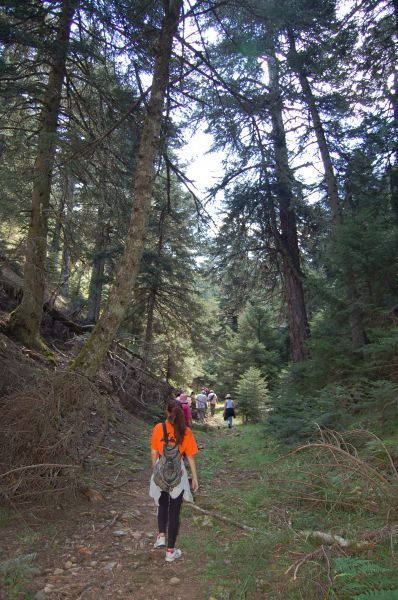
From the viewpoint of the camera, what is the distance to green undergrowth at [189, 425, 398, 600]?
3.00 meters

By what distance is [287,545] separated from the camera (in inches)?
162

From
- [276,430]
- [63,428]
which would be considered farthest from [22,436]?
[276,430]

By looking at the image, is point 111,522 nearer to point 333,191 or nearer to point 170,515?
point 170,515

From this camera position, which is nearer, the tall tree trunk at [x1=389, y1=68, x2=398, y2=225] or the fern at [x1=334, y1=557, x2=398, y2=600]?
the fern at [x1=334, y1=557, x2=398, y2=600]

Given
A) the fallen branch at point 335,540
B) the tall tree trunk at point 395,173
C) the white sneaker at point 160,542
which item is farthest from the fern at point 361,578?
the tall tree trunk at point 395,173

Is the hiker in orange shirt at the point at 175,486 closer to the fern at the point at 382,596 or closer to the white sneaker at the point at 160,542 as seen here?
the white sneaker at the point at 160,542

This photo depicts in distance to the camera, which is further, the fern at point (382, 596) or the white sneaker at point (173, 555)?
the white sneaker at point (173, 555)

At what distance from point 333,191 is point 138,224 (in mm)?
6065

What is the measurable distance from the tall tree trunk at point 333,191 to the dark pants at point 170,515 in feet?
20.4

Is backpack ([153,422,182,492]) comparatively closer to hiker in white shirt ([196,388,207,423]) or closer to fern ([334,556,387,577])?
fern ([334,556,387,577])

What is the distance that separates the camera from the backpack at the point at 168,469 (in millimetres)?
4137

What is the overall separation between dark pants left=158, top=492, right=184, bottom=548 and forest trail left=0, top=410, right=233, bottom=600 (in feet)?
0.75

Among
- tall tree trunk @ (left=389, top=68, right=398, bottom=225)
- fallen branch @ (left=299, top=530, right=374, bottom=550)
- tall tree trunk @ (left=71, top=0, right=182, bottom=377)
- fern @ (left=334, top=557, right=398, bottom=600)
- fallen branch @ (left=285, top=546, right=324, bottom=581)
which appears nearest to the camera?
fern @ (left=334, top=557, right=398, bottom=600)

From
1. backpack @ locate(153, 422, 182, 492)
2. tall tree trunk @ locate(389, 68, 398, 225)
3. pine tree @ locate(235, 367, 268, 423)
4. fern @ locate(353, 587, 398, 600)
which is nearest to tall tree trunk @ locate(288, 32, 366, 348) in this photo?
tall tree trunk @ locate(389, 68, 398, 225)
